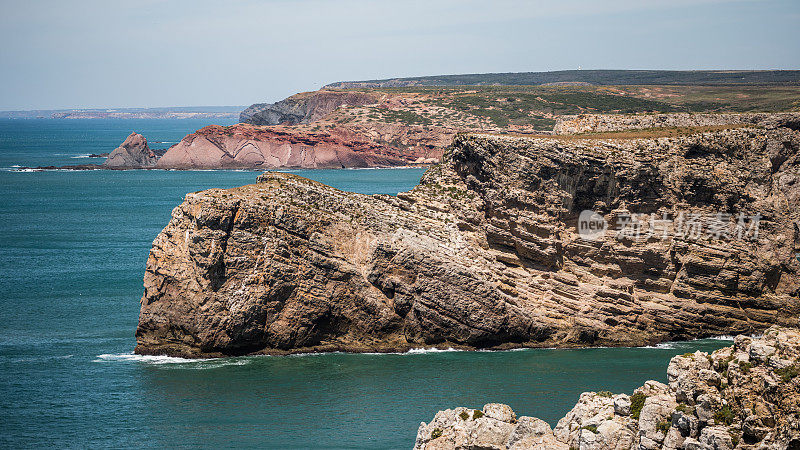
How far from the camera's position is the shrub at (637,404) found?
24938 millimetres

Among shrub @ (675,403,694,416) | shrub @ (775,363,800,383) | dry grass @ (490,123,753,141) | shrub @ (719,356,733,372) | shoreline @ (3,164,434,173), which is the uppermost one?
dry grass @ (490,123,753,141)

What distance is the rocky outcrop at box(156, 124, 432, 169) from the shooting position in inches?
6580

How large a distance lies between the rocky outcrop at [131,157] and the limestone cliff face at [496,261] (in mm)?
124182

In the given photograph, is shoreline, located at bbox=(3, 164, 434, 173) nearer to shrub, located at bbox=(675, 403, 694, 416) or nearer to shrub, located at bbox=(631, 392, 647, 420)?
shrub, located at bbox=(631, 392, 647, 420)

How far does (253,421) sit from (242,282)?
11787 mm

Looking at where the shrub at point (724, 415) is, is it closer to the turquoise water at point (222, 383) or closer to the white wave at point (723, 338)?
the turquoise water at point (222, 383)

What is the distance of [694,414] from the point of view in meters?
22.9

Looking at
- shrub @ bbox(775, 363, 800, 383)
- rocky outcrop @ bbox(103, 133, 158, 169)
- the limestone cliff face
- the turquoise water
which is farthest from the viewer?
rocky outcrop @ bbox(103, 133, 158, 169)

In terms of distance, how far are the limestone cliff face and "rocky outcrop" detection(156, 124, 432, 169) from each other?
11543cm

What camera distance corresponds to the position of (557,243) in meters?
51.6

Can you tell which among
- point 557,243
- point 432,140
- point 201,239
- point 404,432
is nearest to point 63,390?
point 201,239

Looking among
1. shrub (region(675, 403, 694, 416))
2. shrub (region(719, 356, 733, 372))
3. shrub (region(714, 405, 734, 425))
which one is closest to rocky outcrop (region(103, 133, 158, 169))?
shrub (region(675, 403, 694, 416))

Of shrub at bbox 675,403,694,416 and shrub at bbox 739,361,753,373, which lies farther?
shrub at bbox 675,403,694,416

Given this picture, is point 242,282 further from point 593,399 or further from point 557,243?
point 593,399
